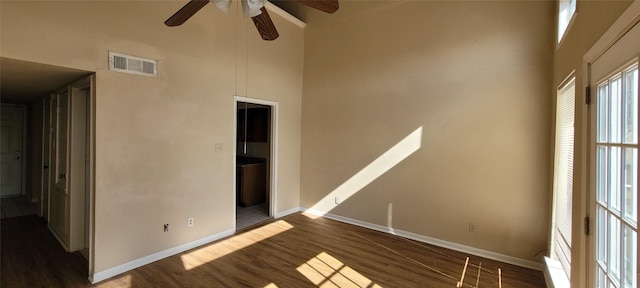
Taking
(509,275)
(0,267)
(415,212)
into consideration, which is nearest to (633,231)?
(509,275)

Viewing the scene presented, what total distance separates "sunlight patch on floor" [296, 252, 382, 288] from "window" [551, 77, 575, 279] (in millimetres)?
1718

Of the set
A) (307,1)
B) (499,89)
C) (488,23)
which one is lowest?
(499,89)

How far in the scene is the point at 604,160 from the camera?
4.32 feet

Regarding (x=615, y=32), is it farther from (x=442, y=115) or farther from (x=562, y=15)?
(x=442, y=115)

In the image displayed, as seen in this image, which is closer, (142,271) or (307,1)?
(307,1)

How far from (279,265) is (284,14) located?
3.90 m

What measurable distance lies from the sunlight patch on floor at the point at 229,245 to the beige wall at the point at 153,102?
23cm

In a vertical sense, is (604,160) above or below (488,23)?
below

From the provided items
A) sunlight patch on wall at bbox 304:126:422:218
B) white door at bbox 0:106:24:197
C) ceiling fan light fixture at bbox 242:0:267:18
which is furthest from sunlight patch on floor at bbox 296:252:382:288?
white door at bbox 0:106:24:197

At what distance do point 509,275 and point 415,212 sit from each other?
121cm

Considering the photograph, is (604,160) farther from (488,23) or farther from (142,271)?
(142,271)

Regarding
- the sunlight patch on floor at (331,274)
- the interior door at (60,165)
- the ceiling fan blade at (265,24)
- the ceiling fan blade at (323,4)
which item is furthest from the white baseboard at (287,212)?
the ceiling fan blade at (323,4)

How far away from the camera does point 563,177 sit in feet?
7.93

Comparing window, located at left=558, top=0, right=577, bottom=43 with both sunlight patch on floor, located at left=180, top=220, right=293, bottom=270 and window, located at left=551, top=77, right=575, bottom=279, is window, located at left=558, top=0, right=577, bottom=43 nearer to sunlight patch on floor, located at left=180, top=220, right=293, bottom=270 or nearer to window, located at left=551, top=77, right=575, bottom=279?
window, located at left=551, top=77, right=575, bottom=279
